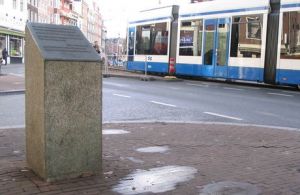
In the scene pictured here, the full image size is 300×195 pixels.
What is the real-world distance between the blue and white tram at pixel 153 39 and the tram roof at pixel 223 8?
125cm

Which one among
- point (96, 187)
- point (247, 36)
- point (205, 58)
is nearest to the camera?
point (96, 187)

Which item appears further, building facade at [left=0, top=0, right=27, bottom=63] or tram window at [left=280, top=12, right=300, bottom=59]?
building facade at [left=0, top=0, right=27, bottom=63]

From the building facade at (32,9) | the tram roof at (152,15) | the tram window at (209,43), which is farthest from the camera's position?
the building facade at (32,9)

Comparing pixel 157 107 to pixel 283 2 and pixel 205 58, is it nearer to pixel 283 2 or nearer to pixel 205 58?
pixel 283 2

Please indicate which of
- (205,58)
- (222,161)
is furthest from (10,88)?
(222,161)

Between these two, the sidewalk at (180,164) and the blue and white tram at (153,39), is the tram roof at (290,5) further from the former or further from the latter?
the sidewalk at (180,164)

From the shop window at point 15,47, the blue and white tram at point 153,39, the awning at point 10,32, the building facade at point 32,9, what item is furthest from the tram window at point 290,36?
the building facade at point 32,9

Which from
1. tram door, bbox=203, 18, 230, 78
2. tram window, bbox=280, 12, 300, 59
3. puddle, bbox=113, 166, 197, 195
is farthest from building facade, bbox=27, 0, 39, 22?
puddle, bbox=113, 166, 197, 195

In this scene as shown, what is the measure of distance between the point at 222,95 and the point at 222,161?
A: 10.7m

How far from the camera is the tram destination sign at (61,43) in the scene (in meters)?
5.70

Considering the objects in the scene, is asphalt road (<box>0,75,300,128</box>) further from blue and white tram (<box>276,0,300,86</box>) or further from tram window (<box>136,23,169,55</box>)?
tram window (<box>136,23,169,55</box>)

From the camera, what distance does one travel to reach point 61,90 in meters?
5.65

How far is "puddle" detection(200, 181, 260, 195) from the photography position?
5.41 m

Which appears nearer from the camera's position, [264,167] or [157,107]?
[264,167]
